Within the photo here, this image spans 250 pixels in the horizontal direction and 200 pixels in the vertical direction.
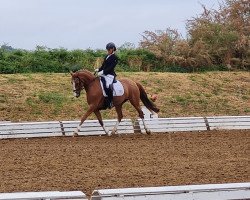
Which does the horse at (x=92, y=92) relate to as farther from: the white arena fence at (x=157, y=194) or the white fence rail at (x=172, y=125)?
the white arena fence at (x=157, y=194)

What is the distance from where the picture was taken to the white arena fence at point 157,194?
562 centimetres

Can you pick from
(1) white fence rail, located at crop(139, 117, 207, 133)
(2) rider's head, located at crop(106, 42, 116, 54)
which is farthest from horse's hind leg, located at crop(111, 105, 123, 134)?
(2) rider's head, located at crop(106, 42, 116, 54)

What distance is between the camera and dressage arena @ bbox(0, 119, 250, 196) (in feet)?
28.2

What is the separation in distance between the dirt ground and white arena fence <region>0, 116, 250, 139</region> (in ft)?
1.77

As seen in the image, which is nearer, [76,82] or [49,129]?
[76,82]

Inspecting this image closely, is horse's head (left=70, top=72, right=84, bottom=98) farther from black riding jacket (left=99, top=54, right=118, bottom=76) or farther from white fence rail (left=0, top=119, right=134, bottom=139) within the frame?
white fence rail (left=0, top=119, right=134, bottom=139)

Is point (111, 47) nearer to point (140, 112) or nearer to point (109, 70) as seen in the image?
point (109, 70)

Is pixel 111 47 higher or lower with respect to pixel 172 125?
higher

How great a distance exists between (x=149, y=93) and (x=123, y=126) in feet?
18.3

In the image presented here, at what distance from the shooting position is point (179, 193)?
19.7ft

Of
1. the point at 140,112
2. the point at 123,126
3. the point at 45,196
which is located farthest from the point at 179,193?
the point at 123,126

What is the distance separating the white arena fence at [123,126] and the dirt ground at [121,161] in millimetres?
539

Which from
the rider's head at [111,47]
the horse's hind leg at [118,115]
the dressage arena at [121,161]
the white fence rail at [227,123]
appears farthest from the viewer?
the white fence rail at [227,123]

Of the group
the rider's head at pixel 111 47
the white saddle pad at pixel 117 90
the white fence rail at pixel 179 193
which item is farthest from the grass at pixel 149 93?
the white fence rail at pixel 179 193
